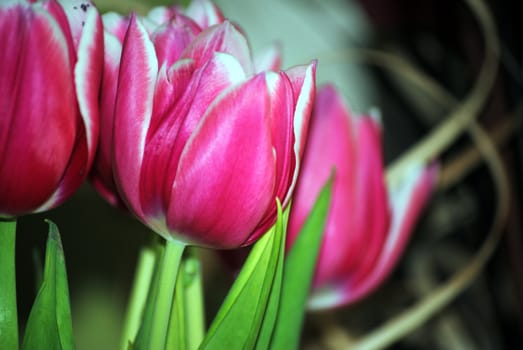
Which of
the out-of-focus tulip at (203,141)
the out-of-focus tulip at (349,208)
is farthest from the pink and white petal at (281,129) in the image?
the out-of-focus tulip at (349,208)

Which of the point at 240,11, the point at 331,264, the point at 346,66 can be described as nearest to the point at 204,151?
the point at 331,264

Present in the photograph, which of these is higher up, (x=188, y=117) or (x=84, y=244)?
(x=188, y=117)

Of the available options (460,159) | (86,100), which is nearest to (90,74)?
(86,100)

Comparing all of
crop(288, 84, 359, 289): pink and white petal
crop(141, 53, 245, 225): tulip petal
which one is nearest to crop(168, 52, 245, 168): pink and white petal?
crop(141, 53, 245, 225): tulip petal

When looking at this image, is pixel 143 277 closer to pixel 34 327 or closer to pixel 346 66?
pixel 34 327

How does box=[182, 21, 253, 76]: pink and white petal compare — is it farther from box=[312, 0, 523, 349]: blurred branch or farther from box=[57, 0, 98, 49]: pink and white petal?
box=[312, 0, 523, 349]: blurred branch

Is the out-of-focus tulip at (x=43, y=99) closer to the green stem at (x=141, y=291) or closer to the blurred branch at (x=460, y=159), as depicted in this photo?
the green stem at (x=141, y=291)

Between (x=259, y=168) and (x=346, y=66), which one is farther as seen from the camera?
(x=346, y=66)
